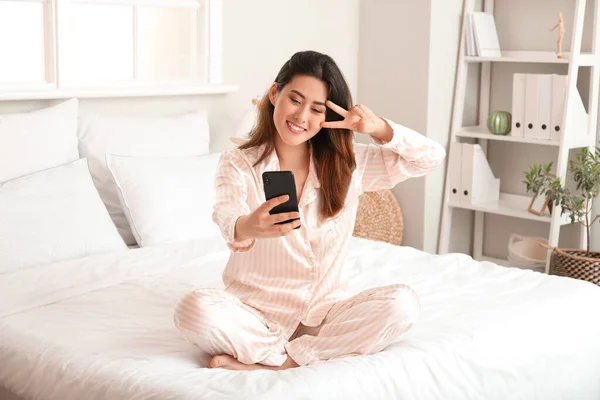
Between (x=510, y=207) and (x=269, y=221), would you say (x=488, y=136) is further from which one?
(x=269, y=221)

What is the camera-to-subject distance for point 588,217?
402 cm

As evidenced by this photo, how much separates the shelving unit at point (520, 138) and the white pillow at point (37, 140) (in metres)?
1.92

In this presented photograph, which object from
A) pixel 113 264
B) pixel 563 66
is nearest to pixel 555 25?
pixel 563 66

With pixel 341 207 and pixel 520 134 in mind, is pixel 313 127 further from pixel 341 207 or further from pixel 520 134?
pixel 520 134

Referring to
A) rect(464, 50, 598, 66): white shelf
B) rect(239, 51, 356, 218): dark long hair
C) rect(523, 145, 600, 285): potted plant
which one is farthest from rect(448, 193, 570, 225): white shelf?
rect(239, 51, 356, 218): dark long hair

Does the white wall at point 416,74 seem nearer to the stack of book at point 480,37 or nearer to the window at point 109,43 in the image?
the stack of book at point 480,37

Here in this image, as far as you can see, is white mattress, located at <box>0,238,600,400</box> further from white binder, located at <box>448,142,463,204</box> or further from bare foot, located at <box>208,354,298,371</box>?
white binder, located at <box>448,142,463,204</box>

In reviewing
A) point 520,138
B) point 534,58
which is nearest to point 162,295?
point 520,138

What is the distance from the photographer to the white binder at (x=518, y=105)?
4.01 m

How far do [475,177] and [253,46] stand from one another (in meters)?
1.21

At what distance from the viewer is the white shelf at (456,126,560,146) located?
13.0ft

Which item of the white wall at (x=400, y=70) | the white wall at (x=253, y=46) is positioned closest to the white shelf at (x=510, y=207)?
the white wall at (x=400, y=70)

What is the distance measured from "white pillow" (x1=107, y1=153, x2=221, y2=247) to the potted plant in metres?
1.47

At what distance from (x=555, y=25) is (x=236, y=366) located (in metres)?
2.71
